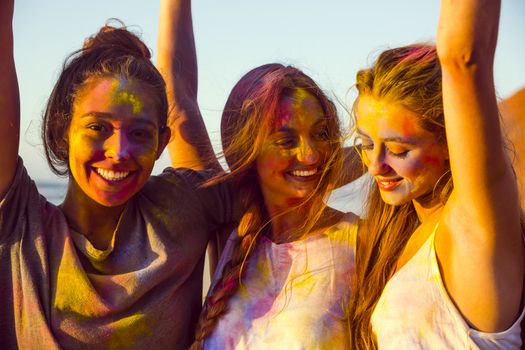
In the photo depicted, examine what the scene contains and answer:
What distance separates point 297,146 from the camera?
2.73 meters

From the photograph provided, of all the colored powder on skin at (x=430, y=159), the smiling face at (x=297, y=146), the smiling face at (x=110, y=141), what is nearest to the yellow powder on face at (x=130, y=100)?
the smiling face at (x=110, y=141)

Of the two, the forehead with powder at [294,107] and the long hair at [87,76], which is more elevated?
the long hair at [87,76]

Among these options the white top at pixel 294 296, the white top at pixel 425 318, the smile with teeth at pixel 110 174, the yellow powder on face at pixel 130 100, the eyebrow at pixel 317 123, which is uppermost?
the yellow powder on face at pixel 130 100

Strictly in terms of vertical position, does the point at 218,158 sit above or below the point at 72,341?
above

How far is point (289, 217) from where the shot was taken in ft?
9.40

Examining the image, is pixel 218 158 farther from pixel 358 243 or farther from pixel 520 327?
pixel 520 327

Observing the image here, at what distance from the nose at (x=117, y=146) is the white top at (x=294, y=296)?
1.89 ft

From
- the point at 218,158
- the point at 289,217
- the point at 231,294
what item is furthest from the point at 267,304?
the point at 218,158

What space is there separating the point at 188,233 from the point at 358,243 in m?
0.63

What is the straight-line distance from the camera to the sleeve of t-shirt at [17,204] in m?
Answer: 2.52

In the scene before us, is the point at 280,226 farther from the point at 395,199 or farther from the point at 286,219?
the point at 395,199

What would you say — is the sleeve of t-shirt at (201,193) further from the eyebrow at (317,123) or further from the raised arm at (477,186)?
the raised arm at (477,186)

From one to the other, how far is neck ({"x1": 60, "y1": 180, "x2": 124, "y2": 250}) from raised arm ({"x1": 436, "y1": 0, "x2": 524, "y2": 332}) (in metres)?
1.21

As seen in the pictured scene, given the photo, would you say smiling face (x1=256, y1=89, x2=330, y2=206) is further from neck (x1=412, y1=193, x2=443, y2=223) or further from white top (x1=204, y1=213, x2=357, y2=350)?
neck (x1=412, y1=193, x2=443, y2=223)
